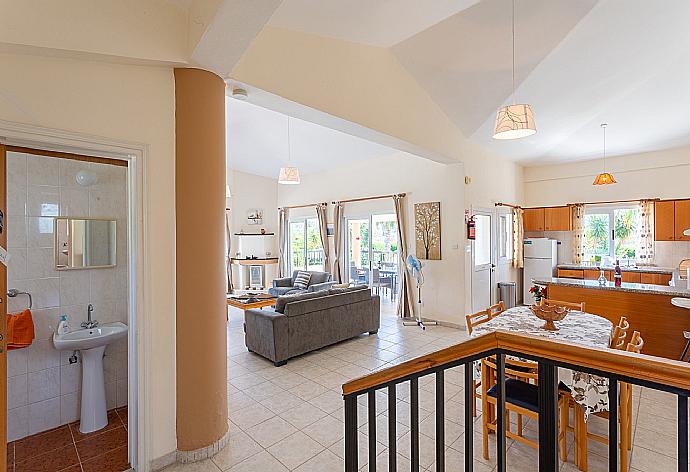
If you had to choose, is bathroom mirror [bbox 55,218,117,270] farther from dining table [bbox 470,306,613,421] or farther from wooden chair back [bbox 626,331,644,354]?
wooden chair back [bbox 626,331,644,354]

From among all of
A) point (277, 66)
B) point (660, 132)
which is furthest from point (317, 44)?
point (660, 132)

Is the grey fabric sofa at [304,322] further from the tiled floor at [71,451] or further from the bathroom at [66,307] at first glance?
the tiled floor at [71,451]

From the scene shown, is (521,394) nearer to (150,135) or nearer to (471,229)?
(150,135)

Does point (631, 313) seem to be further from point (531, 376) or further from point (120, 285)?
point (120, 285)

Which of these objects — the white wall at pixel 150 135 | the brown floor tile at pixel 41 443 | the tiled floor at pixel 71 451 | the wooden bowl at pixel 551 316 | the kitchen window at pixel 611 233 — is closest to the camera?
the white wall at pixel 150 135

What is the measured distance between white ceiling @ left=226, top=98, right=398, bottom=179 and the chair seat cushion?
5.16 meters

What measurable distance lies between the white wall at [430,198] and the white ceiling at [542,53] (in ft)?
3.18

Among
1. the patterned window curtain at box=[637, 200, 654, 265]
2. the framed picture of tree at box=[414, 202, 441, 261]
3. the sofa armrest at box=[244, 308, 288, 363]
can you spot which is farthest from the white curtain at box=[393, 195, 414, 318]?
the patterned window curtain at box=[637, 200, 654, 265]

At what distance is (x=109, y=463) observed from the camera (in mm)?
2537

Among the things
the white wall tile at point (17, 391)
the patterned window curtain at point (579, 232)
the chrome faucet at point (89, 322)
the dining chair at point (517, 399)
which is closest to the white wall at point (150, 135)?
the chrome faucet at point (89, 322)

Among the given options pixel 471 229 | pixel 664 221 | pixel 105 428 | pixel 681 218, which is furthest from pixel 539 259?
pixel 105 428

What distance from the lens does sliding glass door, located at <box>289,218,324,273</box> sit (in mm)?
9211

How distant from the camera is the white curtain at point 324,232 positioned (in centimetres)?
848

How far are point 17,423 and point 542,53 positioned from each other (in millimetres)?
6078
